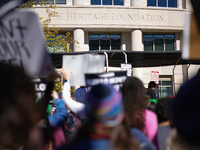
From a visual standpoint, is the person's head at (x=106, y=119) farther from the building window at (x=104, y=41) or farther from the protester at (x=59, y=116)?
the building window at (x=104, y=41)

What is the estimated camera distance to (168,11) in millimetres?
21391

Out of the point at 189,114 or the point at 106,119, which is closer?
the point at 189,114

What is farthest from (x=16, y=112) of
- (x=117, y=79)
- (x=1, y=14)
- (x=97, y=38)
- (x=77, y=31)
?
(x=97, y=38)

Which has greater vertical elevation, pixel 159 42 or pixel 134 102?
pixel 159 42

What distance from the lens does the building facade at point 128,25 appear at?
2027 centimetres

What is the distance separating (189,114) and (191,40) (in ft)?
2.05

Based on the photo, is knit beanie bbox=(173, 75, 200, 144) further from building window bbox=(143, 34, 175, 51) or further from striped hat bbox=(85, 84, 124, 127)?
building window bbox=(143, 34, 175, 51)

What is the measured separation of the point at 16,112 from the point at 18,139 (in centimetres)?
16

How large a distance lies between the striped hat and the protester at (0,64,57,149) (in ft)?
1.17

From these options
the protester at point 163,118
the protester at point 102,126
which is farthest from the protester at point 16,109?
the protester at point 163,118

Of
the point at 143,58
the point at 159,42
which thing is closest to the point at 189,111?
the point at 143,58

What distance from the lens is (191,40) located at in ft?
5.29

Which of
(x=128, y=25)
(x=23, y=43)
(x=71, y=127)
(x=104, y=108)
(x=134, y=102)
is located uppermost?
(x=128, y=25)

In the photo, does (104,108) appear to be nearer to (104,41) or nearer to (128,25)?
(128,25)
